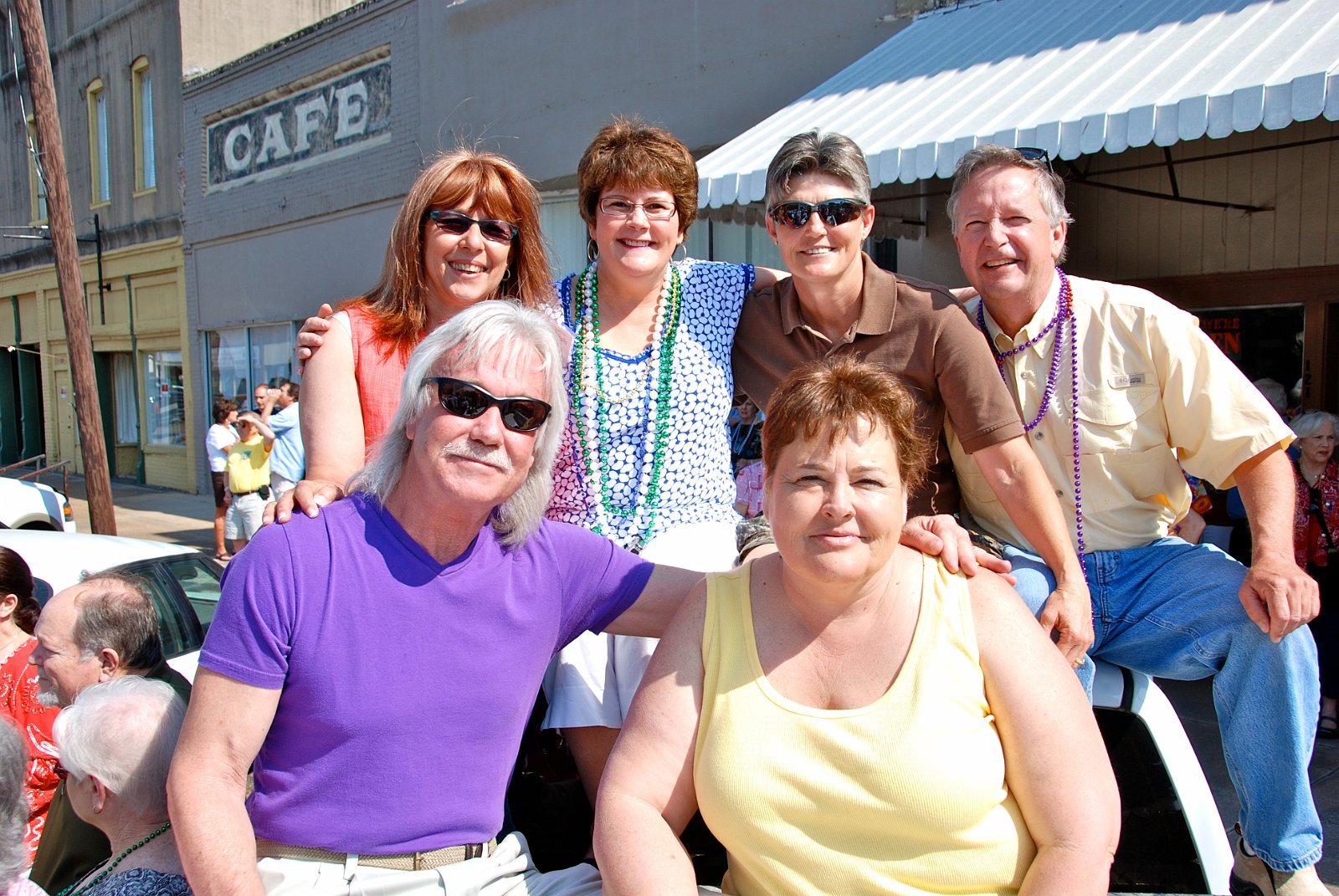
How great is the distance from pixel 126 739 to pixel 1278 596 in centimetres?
257

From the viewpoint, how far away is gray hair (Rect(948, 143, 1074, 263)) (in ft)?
8.23

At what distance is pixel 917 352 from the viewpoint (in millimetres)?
2479

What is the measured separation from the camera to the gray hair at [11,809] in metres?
1.96

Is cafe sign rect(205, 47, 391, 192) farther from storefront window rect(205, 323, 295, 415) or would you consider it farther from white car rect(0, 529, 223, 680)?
white car rect(0, 529, 223, 680)

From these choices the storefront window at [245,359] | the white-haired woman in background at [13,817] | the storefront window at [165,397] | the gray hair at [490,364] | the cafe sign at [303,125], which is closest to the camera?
the white-haired woman in background at [13,817]

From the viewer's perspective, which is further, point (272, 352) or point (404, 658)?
point (272, 352)

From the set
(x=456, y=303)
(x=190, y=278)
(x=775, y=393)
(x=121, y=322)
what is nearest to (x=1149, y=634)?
(x=775, y=393)

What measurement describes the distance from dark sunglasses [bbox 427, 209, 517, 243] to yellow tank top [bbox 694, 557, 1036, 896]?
1398mm

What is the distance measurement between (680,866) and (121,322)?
1937cm

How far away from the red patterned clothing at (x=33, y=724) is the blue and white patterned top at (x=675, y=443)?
196cm

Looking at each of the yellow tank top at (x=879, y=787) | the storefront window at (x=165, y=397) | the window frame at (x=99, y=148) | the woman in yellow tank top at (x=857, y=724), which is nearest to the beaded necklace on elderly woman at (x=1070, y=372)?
the woman in yellow tank top at (x=857, y=724)

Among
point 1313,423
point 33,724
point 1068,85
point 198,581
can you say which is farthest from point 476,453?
point 1313,423

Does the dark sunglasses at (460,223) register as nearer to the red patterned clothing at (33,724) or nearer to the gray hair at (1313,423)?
the red patterned clothing at (33,724)

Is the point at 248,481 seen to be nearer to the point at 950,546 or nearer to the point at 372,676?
the point at 372,676
